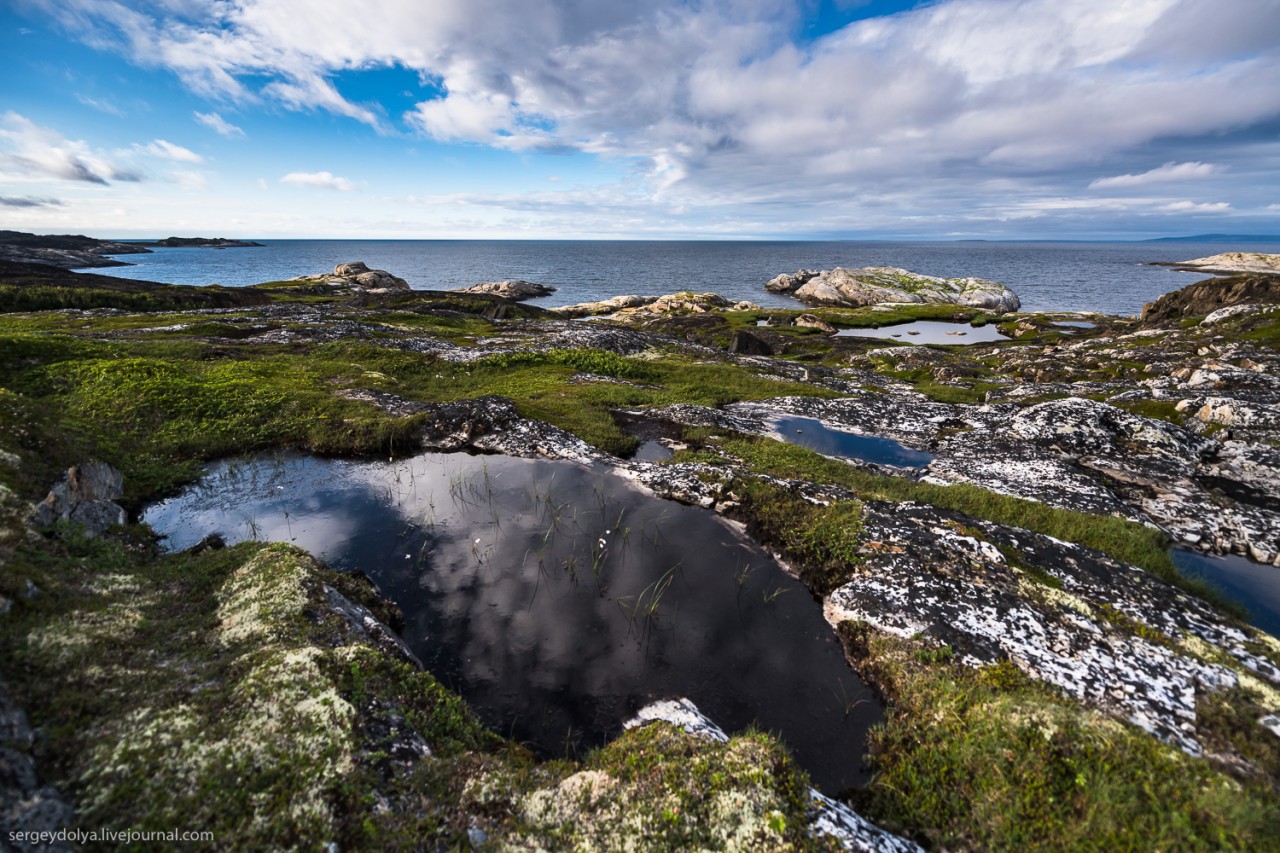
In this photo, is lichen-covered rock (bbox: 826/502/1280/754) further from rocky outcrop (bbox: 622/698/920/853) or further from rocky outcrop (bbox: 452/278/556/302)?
rocky outcrop (bbox: 452/278/556/302)

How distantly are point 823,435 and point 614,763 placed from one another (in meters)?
26.5

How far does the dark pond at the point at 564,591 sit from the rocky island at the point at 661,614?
0.75 meters

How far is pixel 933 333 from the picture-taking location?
97250 millimetres

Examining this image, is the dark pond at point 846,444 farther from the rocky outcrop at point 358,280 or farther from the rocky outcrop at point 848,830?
the rocky outcrop at point 358,280

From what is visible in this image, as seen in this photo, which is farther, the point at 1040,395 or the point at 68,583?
Result: the point at 1040,395

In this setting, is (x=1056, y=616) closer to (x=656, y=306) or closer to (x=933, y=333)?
(x=933, y=333)

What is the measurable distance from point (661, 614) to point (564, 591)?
10.2 ft

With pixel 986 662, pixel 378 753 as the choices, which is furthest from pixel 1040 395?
pixel 378 753

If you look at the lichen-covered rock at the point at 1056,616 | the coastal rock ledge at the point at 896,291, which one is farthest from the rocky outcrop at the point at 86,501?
the coastal rock ledge at the point at 896,291

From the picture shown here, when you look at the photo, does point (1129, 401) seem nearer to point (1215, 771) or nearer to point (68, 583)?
point (1215, 771)

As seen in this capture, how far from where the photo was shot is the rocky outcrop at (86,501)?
A: 44.8 ft

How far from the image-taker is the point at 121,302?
77625 mm

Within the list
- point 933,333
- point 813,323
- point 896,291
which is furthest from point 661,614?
point 896,291

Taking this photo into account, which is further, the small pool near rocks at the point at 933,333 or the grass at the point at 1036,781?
the small pool near rocks at the point at 933,333
